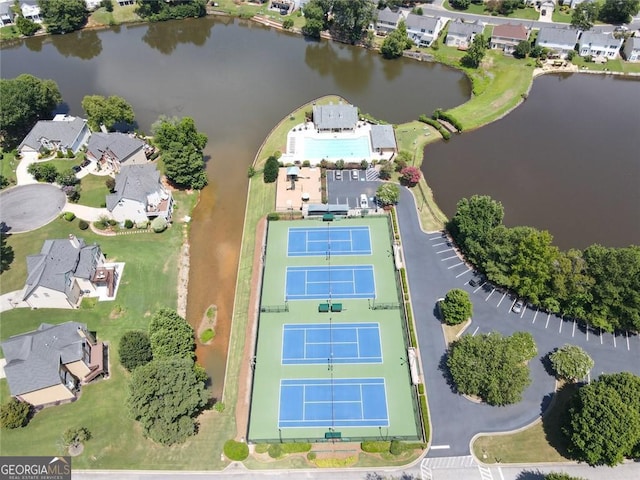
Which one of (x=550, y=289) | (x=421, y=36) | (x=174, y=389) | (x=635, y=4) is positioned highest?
(x=635, y=4)

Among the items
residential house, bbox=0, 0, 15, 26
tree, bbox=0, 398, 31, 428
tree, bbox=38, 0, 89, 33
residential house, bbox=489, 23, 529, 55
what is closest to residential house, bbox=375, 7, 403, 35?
residential house, bbox=489, 23, 529, 55

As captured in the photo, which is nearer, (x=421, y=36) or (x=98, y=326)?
(x=98, y=326)

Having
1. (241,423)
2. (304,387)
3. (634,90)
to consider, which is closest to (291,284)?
(304,387)

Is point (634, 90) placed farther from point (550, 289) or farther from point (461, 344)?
point (461, 344)

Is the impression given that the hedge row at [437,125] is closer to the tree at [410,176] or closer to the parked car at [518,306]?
the tree at [410,176]

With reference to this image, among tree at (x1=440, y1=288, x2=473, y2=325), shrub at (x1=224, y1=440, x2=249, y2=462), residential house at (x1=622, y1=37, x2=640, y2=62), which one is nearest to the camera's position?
shrub at (x1=224, y1=440, x2=249, y2=462)

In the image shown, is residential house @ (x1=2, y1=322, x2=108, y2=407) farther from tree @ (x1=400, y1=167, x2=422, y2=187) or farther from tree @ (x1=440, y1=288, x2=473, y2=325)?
tree @ (x1=400, y1=167, x2=422, y2=187)
